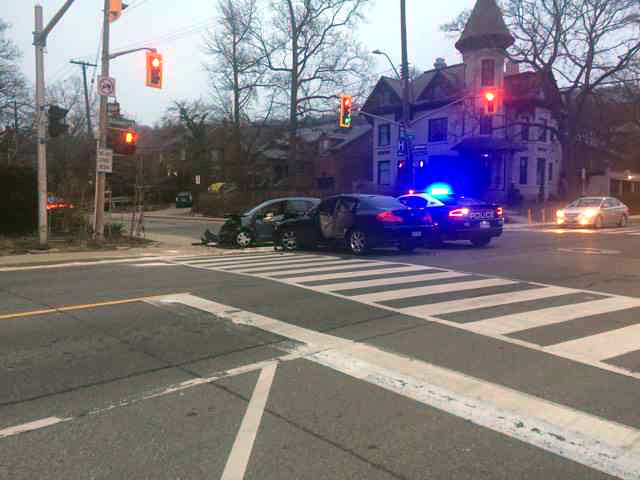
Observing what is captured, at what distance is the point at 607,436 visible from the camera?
3744 millimetres

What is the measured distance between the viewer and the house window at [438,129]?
4418 cm

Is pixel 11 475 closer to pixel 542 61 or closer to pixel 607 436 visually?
pixel 607 436

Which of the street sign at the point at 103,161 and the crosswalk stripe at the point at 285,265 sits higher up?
the street sign at the point at 103,161

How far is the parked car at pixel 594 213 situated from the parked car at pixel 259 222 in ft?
48.6

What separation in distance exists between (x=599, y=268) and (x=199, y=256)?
9896 mm

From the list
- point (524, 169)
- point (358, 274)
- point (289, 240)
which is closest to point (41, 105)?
point (289, 240)

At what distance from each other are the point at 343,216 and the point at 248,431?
10934mm

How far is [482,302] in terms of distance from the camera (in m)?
8.09

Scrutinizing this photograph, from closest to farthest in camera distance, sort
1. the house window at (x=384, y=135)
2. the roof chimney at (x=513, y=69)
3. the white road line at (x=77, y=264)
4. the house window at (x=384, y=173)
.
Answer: the white road line at (x=77, y=264), the roof chimney at (x=513, y=69), the house window at (x=384, y=135), the house window at (x=384, y=173)

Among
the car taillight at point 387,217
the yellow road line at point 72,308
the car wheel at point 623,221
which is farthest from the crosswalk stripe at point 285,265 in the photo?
the car wheel at point 623,221

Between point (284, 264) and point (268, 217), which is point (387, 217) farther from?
point (268, 217)

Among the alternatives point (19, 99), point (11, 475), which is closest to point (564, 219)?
point (11, 475)

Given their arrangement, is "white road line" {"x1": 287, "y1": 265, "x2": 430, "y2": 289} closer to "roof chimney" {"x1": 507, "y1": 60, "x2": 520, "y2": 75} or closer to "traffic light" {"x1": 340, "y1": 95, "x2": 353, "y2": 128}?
"traffic light" {"x1": 340, "y1": 95, "x2": 353, "y2": 128}

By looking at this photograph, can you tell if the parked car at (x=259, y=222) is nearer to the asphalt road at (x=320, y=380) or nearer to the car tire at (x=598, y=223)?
the asphalt road at (x=320, y=380)
